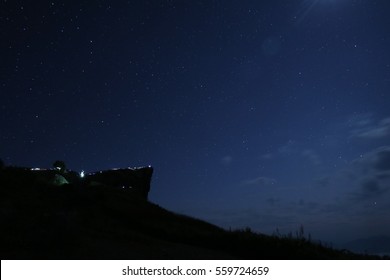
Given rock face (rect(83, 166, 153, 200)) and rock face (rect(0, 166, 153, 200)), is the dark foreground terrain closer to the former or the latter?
rock face (rect(0, 166, 153, 200))

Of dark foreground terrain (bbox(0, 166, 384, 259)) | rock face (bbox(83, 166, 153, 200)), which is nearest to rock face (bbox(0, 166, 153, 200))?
rock face (bbox(83, 166, 153, 200))

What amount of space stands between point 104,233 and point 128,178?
580 inches

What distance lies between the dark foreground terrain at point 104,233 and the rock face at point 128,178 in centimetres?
667

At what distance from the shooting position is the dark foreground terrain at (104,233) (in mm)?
8328

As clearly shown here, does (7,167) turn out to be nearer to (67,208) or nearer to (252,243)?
(67,208)

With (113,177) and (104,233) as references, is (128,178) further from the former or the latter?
(104,233)

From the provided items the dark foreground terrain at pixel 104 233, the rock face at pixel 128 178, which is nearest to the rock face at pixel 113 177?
the rock face at pixel 128 178

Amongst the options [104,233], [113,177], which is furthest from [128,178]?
[104,233]

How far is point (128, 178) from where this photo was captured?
25594mm

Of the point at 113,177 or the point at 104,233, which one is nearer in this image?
the point at 104,233

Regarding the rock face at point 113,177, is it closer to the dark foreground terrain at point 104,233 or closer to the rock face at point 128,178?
the rock face at point 128,178

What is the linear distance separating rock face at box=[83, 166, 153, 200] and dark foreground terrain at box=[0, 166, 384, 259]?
6.67m

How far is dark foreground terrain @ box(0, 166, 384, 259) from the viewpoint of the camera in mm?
8328
